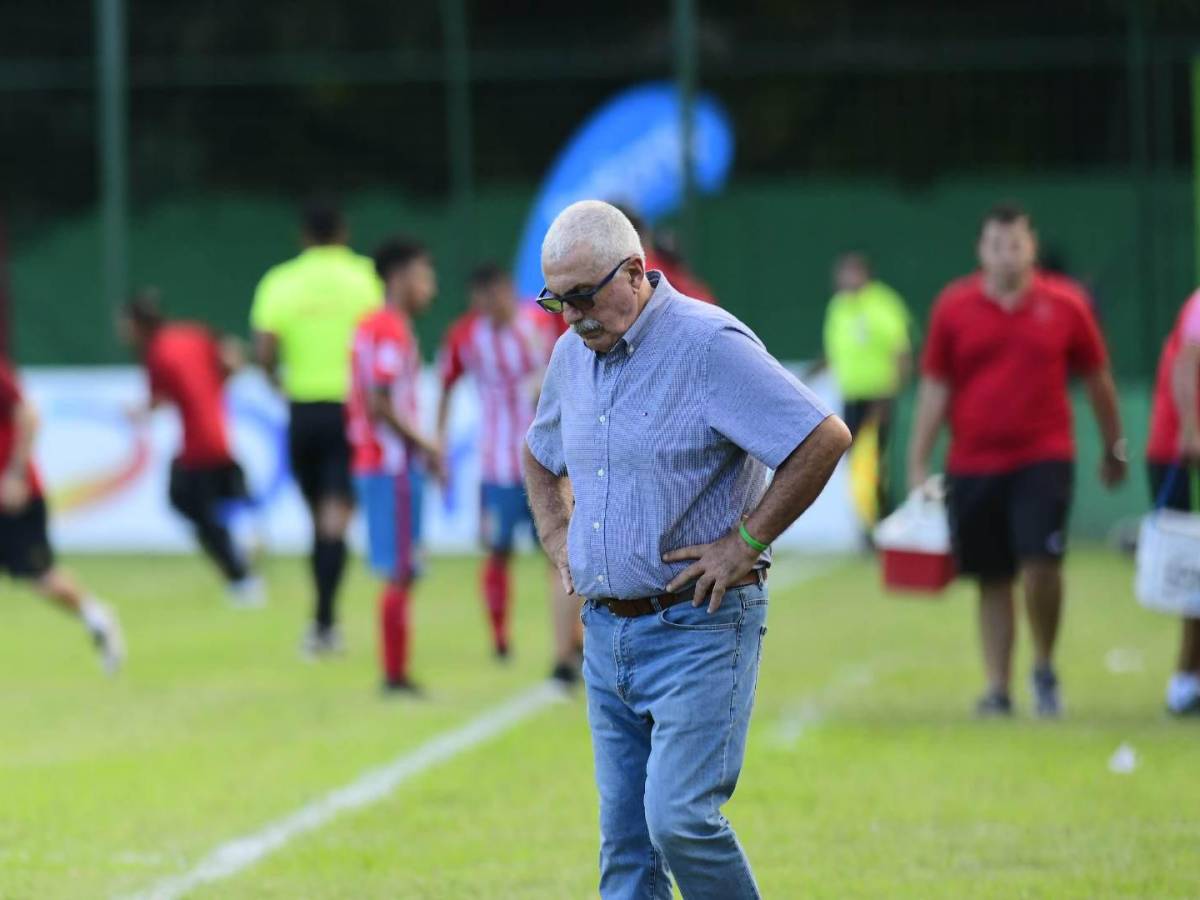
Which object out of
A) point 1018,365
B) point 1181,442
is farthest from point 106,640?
point 1181,442

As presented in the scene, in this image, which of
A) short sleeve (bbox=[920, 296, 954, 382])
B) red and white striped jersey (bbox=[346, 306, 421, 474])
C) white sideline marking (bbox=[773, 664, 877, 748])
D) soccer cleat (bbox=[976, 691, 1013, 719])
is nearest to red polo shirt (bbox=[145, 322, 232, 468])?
red and white striped jersey (bbox=[346, 306, 421, 474])

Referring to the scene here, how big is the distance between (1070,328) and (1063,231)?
1081 centimetres

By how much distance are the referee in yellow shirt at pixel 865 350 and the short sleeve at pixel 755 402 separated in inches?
526

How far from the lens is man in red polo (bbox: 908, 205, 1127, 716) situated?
9.77 metres

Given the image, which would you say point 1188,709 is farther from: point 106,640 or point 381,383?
point 106,640

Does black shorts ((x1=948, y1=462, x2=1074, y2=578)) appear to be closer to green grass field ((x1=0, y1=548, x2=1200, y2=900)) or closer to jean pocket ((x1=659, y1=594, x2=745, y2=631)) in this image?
green grass field ((x1=0, y1=548, x2=1200, y2=900))

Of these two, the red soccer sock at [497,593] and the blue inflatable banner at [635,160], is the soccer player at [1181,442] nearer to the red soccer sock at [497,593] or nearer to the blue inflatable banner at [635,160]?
the red soccer sock at [497,593]

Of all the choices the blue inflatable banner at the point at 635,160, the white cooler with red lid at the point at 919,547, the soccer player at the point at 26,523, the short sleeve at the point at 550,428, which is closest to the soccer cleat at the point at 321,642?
the soccer player at the point at 26,523

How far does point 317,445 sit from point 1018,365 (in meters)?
4.69

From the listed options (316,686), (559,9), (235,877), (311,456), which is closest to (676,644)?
(235,877)

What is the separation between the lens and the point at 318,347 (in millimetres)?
13148

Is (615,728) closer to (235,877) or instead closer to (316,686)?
(235,877)

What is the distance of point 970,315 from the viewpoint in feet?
32.4

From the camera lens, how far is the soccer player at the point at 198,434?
1557 cm
